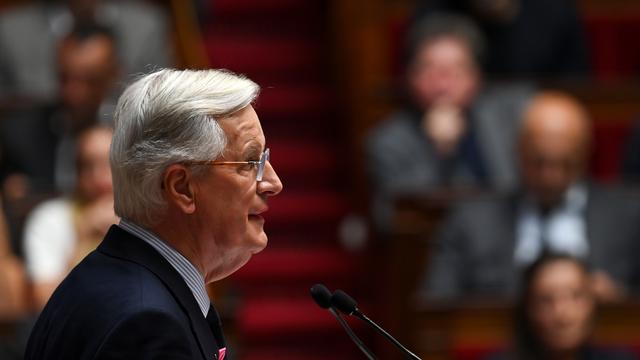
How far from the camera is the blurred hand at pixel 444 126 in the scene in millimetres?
2557

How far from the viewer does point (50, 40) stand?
2861 mm

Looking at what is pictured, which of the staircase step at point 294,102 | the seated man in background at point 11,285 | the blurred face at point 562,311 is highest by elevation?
the staircase step at point 294,102

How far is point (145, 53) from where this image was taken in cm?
284

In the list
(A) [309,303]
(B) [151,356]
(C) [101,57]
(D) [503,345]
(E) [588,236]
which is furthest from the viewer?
(A) [309,303]

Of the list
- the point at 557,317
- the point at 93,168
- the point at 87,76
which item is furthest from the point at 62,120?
the point at 557,317

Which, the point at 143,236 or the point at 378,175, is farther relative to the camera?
the point at 378,175

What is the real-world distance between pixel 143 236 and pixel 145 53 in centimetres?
190

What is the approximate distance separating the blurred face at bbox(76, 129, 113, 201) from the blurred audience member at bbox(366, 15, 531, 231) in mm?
493

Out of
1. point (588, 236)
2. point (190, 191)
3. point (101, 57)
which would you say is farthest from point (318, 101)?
point (190, 191)

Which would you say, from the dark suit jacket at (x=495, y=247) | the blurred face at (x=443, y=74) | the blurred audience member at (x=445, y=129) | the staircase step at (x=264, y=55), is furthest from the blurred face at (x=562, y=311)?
the staircase step at (x=264, y=55)

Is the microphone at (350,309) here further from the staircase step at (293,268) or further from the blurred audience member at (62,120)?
the staircase step at (293,268)

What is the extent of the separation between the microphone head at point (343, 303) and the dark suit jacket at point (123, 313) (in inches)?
3.9

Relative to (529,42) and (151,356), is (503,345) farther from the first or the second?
(151,356)

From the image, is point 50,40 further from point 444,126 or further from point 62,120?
point 444,126
